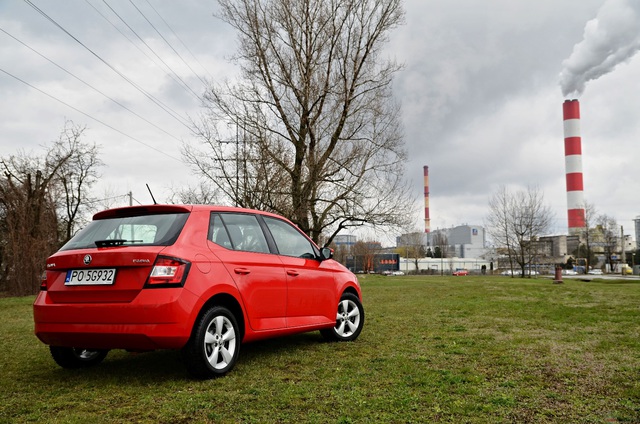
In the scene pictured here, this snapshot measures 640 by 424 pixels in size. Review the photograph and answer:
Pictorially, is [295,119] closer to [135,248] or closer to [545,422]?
[135,248]

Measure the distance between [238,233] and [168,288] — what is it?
1.19 meters

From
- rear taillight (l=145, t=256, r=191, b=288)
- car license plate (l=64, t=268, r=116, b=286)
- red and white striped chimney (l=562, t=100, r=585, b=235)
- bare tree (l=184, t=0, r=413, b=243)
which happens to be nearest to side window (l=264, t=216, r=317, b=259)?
rear taillight (l=145, t=256, r=191, b=288)

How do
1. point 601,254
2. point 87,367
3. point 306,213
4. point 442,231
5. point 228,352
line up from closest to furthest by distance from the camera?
point 228,352 < point 87,367 < point 306,213 < point 601,254 < point 442,231

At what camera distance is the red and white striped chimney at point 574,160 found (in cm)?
7156

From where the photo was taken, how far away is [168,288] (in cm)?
426

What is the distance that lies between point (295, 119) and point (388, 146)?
15.9ft

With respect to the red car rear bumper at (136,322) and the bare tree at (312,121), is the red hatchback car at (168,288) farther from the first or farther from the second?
the bare tree at (312,121)

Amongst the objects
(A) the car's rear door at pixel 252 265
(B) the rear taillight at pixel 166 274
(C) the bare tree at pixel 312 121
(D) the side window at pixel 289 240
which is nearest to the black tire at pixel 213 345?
(A) the car's rear door at pixel 252 265

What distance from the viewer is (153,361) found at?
5.52 m

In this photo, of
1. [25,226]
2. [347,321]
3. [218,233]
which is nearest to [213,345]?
[218,233]

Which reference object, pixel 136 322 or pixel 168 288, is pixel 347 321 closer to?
pixel 168 288

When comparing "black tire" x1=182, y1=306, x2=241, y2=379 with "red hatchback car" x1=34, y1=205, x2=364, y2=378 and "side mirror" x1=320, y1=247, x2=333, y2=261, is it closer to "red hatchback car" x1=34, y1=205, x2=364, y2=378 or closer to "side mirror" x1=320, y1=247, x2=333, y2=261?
"red hatchback car" x1=34, y1=205, x2=364, y2=378

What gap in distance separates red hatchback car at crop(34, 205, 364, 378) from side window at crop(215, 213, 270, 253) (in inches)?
0.5

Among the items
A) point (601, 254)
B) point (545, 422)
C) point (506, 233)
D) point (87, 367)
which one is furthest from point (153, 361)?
point (601, 254)
